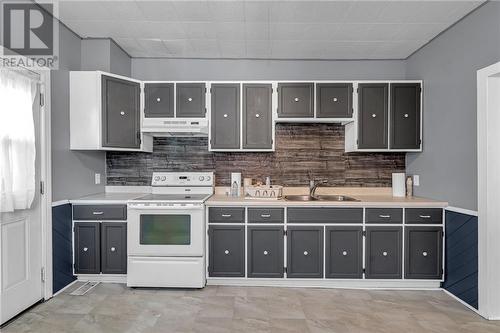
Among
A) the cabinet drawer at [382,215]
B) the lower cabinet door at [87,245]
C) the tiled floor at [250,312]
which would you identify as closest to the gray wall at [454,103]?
the cabinet drawer at [382,215]

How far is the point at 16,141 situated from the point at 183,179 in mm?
1724

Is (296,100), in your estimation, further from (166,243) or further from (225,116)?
(166,243)

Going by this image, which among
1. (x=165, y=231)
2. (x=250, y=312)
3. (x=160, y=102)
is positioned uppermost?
(x=160, y=102)

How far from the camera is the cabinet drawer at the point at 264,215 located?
325cm

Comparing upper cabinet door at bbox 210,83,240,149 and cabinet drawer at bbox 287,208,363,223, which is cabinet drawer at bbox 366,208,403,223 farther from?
upper cabinet door at bbox 210,83,240,149

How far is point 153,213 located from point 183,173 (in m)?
0.80

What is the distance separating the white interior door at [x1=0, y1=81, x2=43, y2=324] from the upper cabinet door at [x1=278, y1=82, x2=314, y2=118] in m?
2.43

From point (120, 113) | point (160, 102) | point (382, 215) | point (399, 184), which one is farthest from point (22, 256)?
point (399, 184)

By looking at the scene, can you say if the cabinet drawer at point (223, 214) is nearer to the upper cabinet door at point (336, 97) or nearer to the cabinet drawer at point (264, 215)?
the cabinet drawer at point (264, 215)

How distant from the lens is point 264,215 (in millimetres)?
3260

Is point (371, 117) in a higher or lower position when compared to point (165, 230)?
higher

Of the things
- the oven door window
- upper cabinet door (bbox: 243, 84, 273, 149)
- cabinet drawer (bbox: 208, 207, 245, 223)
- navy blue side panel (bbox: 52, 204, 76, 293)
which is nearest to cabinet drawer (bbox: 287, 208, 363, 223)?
cabinet drawer (bbox: 208, 207, 245, 223)

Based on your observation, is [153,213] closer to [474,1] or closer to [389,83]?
[389,83]

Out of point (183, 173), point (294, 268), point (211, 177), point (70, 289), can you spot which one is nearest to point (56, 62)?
point (183, 173)
